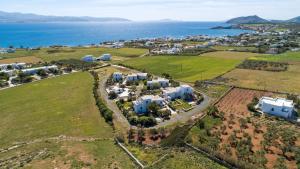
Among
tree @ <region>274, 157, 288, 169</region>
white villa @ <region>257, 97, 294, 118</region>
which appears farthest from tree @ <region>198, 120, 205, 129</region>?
white villa @ <region>257, 97, 294, 118</region>

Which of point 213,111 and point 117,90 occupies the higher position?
point 117,90

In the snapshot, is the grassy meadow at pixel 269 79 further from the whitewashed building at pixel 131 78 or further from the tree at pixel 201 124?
the tree at pixel 201 124

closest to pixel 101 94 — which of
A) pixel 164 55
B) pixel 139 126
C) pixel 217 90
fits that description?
pixel 139 126

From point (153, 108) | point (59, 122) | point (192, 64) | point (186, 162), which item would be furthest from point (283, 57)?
point (186, 162)

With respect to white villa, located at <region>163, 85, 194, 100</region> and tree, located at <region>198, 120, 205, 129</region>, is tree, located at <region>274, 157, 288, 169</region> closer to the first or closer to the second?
tree, located at <region>198, 120, 205, 129</region>

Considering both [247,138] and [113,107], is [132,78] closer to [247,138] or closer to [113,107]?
[113,107]

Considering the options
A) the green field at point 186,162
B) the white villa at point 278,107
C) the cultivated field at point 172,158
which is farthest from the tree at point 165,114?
the white villa at point 278,107

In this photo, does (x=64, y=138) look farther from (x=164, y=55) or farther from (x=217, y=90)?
(x=164, y=55)

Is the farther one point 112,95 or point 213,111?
point 112,95
